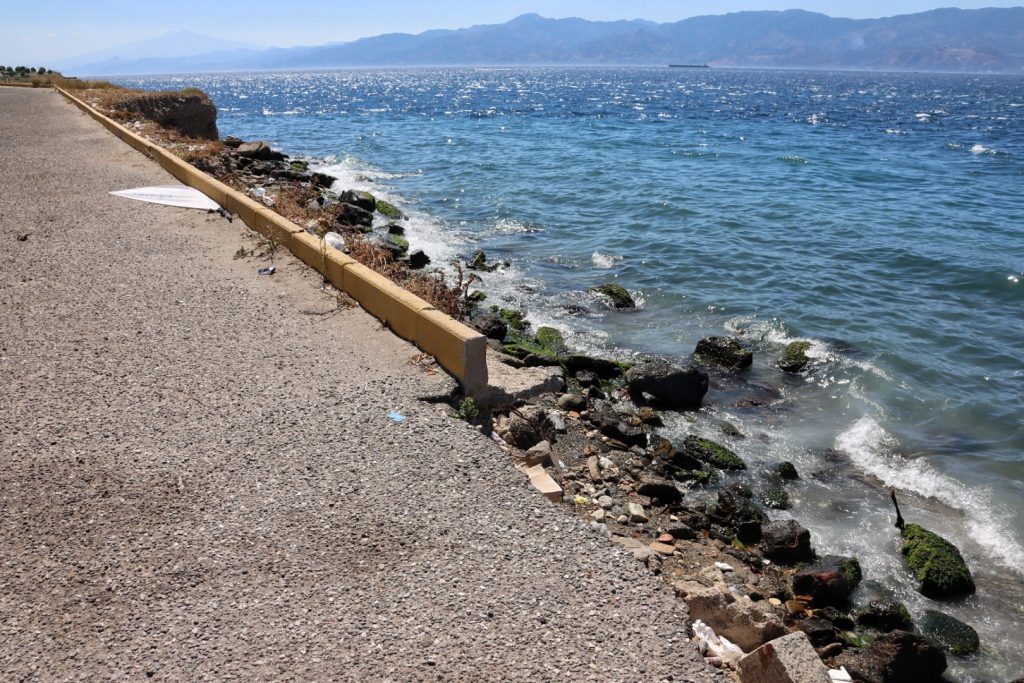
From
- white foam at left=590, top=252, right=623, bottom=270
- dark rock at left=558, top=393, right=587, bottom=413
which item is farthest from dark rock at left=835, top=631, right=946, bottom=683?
white foam at left=590, top=252, right=623, bottom=270

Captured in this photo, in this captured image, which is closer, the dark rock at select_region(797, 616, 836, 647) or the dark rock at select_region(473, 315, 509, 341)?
the dark rock at select_region(797, 616, 836, 647)

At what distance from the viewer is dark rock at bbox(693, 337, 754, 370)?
10.3 m

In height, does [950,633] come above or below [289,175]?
below

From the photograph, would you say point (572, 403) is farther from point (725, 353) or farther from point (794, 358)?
point (794, 358)

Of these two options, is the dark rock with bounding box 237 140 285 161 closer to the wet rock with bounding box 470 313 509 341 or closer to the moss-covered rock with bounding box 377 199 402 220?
the moss-covered rock with bounding box 377 199 402 220

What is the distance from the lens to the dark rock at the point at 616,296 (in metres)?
12.8

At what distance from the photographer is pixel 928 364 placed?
10617mm

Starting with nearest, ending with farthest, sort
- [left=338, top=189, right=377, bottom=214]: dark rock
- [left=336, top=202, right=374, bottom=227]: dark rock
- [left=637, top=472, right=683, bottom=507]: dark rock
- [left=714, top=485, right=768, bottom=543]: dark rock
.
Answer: [left=714, top=485, right=768, bottom=543]: dark rock < [left=637, top=472, right=683, bottom=507]: dark rock < [left=336, top=202, right=374, bottom=227]: dark rock < [left=338, top=189, right=377, bottom=214]: dark rock

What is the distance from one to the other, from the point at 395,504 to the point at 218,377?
2.07 metres

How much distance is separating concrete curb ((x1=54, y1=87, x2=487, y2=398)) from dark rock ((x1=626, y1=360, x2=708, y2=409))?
11.2 feet

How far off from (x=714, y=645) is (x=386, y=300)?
150 inches

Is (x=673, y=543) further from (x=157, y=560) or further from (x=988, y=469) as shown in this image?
(x=988, y=469)

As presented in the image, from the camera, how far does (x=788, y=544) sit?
6227mm

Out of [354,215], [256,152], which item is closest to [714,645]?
[354,215]
